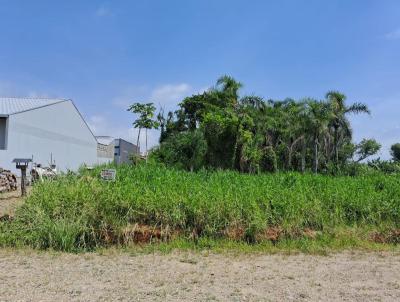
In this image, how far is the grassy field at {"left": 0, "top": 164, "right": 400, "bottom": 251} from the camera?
6.08 m

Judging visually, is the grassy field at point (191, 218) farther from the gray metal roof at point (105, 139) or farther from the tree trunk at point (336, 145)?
the gray metal roof at point (105, 139)

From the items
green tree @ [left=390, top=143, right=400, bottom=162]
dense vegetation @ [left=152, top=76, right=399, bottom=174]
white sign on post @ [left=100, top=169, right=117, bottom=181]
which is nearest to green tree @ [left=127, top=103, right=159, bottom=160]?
dense vegetation @ [left=152, top=76, right=399, bottom=174]

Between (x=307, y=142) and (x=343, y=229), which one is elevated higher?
(x=307, y=142)

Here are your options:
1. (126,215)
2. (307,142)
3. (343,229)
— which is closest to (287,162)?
(307,142)

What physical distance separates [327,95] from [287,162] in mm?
4026

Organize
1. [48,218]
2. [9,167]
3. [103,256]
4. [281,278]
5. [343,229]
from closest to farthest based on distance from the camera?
[281,278]
[103,256]
[48,218]
[343,229]
[9,167]

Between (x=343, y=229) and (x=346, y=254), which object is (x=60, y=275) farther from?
(x=343, y=229)

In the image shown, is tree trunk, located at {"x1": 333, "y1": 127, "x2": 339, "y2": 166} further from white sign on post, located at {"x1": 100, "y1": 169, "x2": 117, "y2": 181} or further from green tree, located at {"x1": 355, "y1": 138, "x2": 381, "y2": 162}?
white sign on post, located at {"x1": 100, "y1": 169, "x2": 117, "y2": 181}

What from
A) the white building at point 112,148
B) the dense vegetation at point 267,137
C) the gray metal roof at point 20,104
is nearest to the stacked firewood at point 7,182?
the dense vegetation at point 267,137

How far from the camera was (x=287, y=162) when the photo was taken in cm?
2028

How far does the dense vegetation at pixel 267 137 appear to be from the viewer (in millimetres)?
17219

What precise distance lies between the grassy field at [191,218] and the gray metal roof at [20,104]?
18.2 meters

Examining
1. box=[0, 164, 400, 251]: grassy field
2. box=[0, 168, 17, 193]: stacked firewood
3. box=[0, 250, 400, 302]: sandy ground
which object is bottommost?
box=[0, 250, 400, 302]: sandy ground

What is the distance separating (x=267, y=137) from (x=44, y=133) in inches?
629
